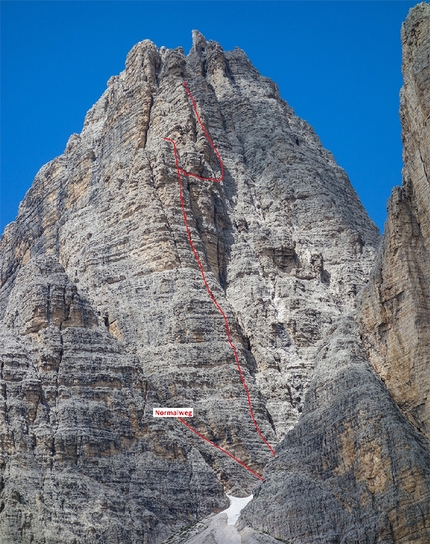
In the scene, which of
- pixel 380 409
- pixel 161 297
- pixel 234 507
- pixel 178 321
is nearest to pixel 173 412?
pixel 178 321

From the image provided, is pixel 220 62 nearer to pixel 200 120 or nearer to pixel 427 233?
pixel 200 120

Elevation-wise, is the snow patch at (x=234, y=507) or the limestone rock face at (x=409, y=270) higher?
the limestone rock face at (x=409, y=270)

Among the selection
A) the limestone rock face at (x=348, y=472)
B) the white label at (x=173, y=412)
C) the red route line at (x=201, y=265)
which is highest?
the red route line at (x=201, y=265)

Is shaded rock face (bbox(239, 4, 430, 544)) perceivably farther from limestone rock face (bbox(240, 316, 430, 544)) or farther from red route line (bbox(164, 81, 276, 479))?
red route line (bbox(164, 81, 276, 479))

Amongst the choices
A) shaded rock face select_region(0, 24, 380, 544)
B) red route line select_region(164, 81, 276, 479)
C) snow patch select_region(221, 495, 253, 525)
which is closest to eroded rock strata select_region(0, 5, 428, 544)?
shaded rock face select_region(0, 24, 380, 544)

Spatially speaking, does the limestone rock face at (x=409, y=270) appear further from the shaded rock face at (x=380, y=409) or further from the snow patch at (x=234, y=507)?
the snow patch at (x=234, y=507)

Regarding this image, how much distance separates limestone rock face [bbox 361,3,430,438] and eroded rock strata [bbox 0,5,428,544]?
54.6 inches

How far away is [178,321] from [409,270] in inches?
700

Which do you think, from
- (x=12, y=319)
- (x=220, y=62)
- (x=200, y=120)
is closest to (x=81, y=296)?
(x=12, y=319)

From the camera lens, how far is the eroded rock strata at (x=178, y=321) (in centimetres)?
6781

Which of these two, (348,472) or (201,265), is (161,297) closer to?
(201,265)

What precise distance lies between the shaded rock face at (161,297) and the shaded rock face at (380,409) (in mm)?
1599

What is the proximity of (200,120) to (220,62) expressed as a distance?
13.5 metres

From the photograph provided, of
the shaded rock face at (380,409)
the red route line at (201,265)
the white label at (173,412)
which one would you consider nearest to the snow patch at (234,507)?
the shaded rock face at (380,409)
